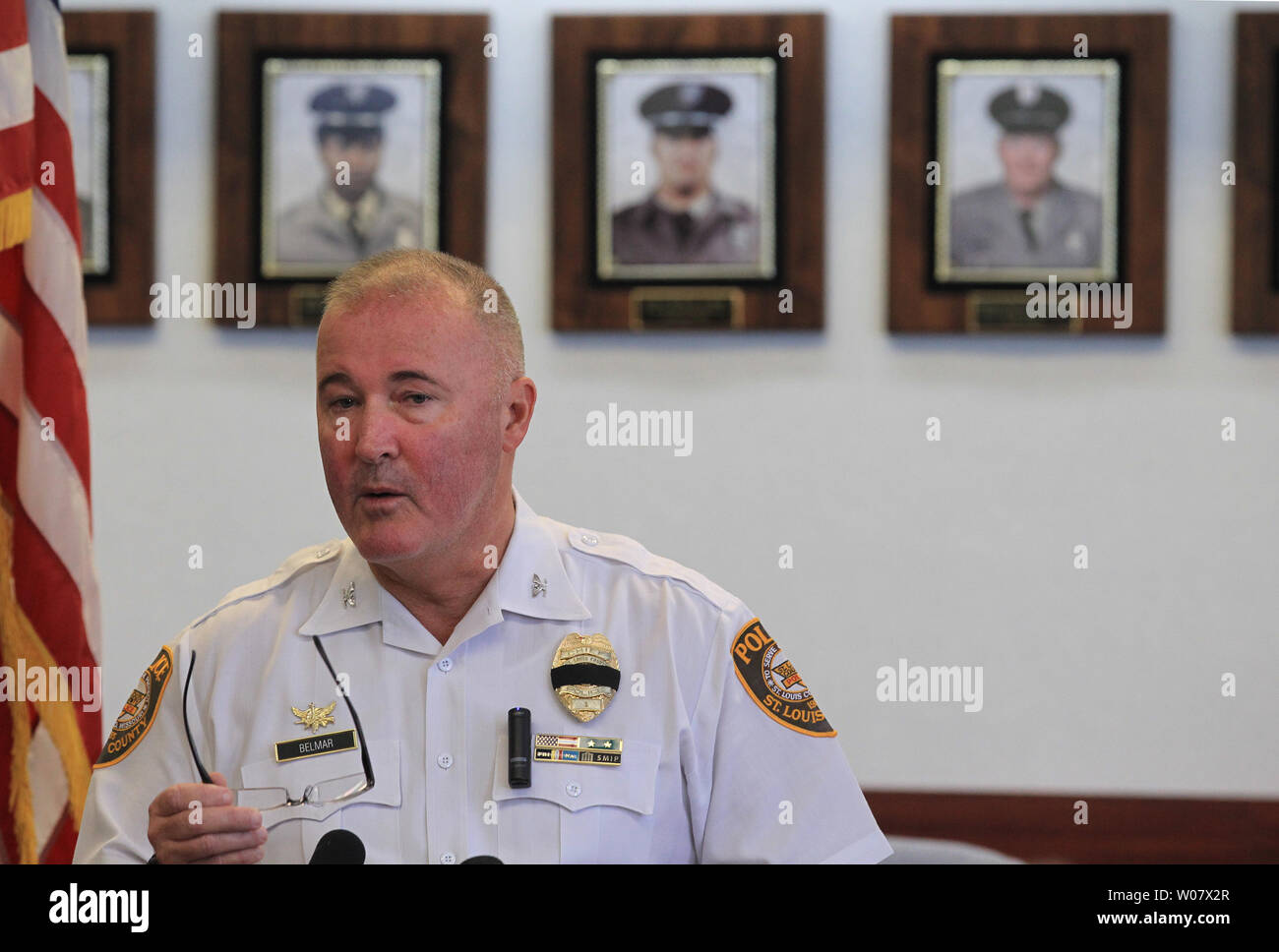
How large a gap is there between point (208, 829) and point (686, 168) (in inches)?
79.0

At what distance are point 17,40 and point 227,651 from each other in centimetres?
129

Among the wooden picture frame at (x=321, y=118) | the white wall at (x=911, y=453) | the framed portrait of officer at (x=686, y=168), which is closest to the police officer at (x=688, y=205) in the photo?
Result: the framed portrait of officer at (x=686, y=168)

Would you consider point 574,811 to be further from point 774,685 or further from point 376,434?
point 376,434

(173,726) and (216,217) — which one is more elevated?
(216,217)

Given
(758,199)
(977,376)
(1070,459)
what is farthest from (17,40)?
(1070,459)

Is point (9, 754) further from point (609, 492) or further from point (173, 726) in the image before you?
point (609, 492)

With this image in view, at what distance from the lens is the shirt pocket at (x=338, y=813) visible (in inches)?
63.1

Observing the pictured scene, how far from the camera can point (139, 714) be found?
174 cm

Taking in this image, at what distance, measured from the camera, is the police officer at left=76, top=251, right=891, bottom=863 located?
160 centimetres

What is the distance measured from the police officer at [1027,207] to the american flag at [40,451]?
1878 millimetres

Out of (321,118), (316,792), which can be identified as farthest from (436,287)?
(321,118)

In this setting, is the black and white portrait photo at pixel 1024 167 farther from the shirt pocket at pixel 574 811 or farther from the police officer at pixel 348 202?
the shirt pocket at pixel 574 811

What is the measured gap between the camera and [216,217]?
3000mm

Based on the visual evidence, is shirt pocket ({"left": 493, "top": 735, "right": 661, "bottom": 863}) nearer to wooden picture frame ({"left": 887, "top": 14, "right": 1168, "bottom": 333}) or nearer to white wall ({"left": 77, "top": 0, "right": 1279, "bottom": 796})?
white wall ({"left": 77, "top": 0, "right": 1279, "bottom": 796})
